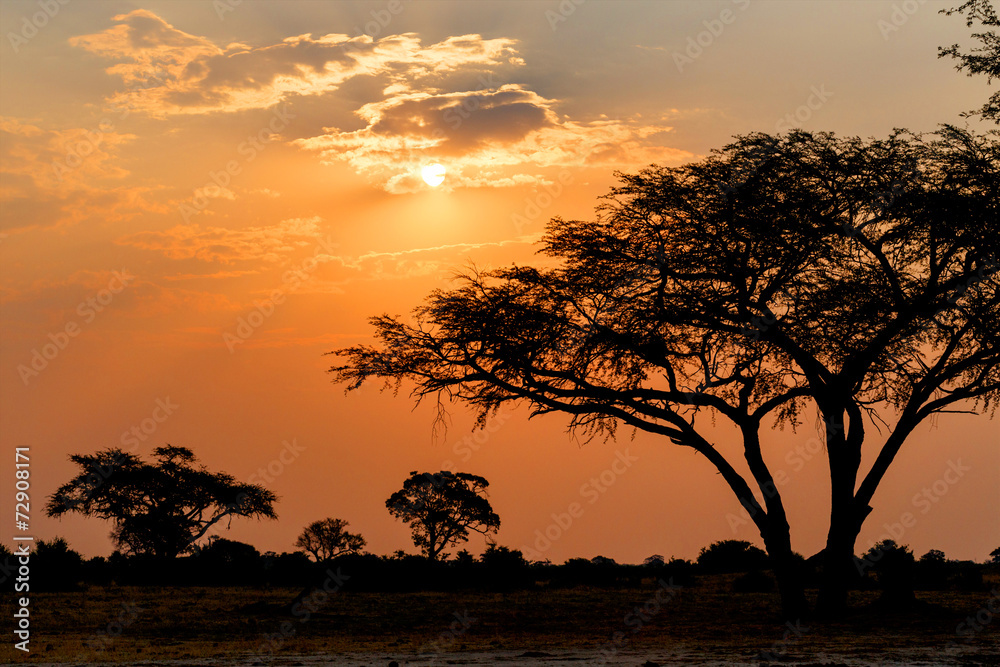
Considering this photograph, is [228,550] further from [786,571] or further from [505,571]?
[786,571]

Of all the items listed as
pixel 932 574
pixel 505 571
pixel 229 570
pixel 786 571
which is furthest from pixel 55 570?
pixel 932 574

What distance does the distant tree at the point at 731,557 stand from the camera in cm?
5542

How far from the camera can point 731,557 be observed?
58656mm

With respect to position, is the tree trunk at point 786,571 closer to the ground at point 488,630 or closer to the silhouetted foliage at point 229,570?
the ground at point 488,630

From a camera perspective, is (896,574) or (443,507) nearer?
(896,574)

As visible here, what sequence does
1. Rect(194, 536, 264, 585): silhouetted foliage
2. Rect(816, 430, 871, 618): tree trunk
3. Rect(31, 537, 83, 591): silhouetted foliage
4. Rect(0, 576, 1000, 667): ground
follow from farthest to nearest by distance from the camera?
Rect(194, 536, 264, 585): silhouetted foliage < Rect(31, 537, 83, 591): silhouetted foliage < Rect(816, 430, 871, 618): tree trunk < Rect(0, 576, 1000, 667): ground

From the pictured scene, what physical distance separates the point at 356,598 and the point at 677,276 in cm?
1787

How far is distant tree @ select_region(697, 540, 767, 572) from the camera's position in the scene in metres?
55.4

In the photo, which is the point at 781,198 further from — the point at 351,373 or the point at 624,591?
the point at 624,591

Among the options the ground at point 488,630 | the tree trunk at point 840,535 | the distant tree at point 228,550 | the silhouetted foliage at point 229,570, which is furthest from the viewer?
the distant tree at point 228,550

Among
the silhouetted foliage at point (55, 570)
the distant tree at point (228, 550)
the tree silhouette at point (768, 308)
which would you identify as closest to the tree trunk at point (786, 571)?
the tree silhouette at point (768, 308)

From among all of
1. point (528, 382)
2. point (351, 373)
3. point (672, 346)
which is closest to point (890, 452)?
point (672, 346)

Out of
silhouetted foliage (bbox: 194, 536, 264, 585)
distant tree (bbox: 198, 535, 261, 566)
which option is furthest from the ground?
distant tree (bbox: 198, 535, 261, 566)

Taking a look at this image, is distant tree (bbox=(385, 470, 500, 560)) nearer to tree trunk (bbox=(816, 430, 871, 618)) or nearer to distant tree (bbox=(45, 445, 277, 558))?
distant tree (bbox=(45, 445, 277, 558))
